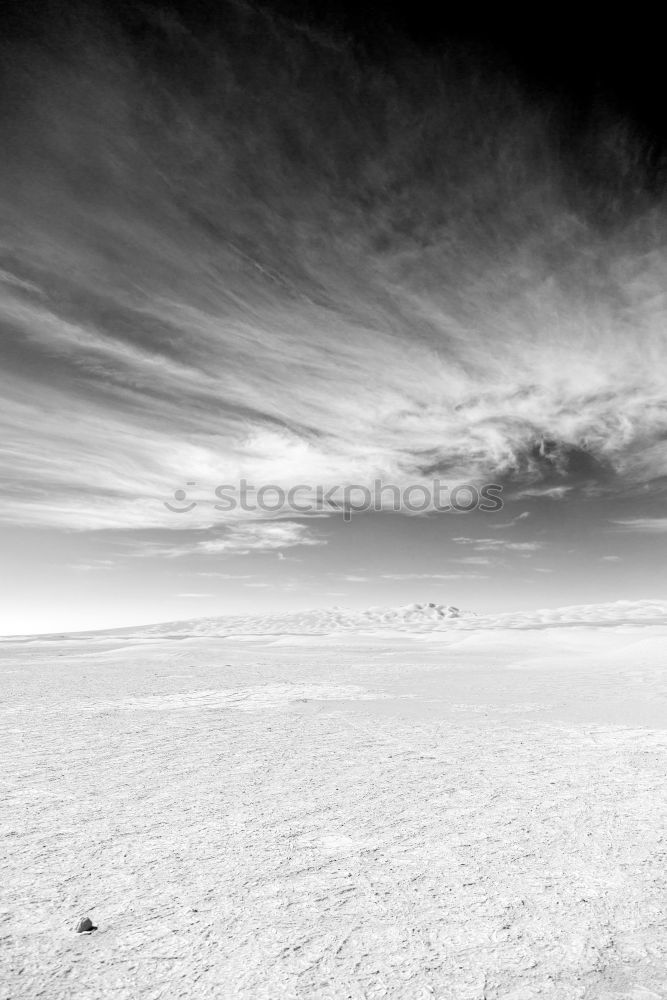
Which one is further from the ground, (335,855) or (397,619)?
(335,855)

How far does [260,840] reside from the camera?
12.3 feet

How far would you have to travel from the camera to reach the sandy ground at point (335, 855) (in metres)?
2.44

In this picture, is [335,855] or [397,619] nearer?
[335,855]

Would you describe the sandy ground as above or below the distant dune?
above

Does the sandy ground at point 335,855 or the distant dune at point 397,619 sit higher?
the sandy ground at point 335,855

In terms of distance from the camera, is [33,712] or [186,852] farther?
[33,712]

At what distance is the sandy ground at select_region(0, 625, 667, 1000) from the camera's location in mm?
2441

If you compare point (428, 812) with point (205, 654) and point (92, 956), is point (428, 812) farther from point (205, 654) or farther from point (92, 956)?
point (205, 654)

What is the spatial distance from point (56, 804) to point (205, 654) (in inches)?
639

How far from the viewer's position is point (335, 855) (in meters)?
3.54

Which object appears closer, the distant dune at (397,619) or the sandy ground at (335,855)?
the sandy ground at (335,855)

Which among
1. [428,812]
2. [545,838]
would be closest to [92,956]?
[428,812]

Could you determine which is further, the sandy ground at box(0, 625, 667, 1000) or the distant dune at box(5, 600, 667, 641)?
the distant dune at box(5, 600, 667, 641)

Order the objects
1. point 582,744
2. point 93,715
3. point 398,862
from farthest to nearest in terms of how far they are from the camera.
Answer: point 93,715 → point 582,744 → point 398,862
